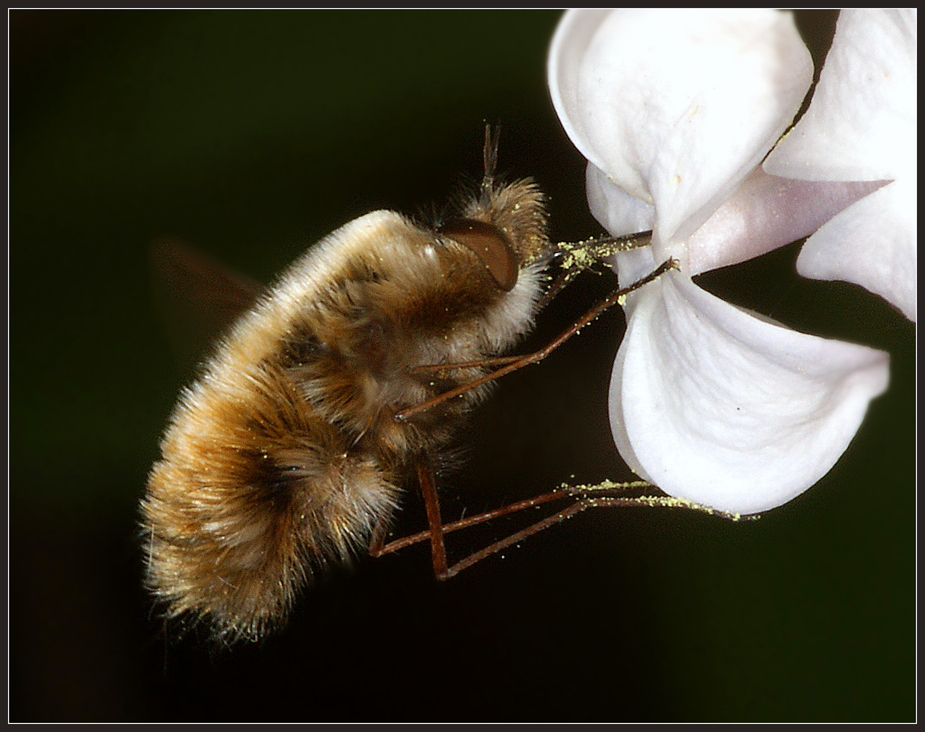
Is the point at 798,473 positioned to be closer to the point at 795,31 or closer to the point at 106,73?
the point at 795,31

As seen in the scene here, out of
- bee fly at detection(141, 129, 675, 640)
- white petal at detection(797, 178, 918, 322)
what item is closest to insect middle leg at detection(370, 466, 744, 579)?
bee fly at detection(141, 129, 675, 640)

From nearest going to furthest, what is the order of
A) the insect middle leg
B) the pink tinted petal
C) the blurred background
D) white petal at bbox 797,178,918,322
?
white petal at bbox 797,178,918,322 → the pink tinted petal → the insect middle leg → the blurred background

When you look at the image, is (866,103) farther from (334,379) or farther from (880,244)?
(334,379)

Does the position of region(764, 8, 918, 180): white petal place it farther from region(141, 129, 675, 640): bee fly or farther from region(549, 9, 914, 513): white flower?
region(141, 129, 675, 640): bee fly

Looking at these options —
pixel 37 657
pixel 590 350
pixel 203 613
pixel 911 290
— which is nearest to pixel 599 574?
pixel 590 350

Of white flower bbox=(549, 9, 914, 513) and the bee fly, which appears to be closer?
white flower bbox=(549, 9, 914, 513)

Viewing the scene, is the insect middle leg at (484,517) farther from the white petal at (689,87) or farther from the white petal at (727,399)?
the white petal at (689,87)
